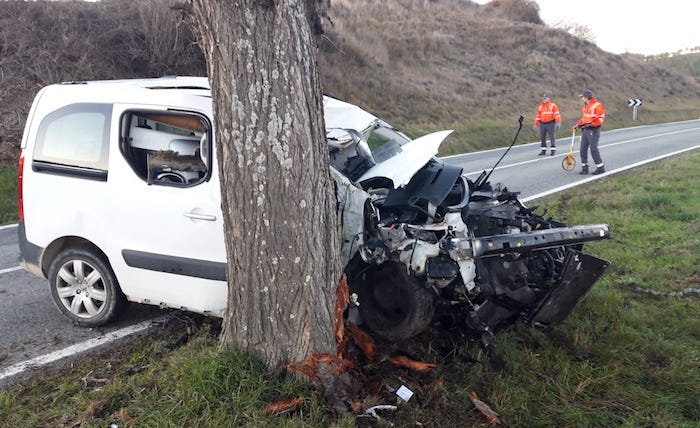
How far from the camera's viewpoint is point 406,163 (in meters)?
4.41

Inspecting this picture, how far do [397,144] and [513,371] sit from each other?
2.27 meters

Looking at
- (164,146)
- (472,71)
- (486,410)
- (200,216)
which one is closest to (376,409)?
(486,410)

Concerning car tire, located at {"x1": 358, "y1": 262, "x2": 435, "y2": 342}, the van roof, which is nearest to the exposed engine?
car tire, located at {"x1": 358, "y1": 262, "x2": 435, "y2": 342}

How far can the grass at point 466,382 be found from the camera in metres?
3.14

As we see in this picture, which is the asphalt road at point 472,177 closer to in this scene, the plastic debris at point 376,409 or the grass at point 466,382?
the grass at point 466,382

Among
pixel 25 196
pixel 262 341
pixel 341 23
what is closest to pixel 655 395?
pixel 262 341

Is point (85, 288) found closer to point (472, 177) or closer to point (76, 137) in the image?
point (76, 137)

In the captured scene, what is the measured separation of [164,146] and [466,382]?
8.81 feet

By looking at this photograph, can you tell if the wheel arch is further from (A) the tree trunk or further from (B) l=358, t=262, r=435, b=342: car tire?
(B) l=358, t=262, r=435, b=342: car tire

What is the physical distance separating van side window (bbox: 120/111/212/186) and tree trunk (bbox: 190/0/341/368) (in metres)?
1.10

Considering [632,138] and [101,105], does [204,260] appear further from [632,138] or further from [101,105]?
[632,138]

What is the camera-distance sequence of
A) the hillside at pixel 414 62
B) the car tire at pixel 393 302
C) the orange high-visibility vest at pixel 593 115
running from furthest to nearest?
the hillside at pixel 414 62 < the orange high-visibility vest at pixel 593 115 < the car tire at pixel 393 302

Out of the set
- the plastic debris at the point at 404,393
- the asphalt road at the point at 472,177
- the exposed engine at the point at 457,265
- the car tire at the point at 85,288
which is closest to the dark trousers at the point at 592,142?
the asphalt road at the point at 472,177

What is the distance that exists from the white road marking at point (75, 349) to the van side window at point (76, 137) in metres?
1.23
